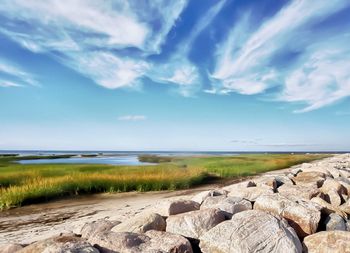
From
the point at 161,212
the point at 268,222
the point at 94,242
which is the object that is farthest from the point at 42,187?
the point at 268,222

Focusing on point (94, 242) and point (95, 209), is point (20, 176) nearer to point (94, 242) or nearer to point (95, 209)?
point (95, 209)

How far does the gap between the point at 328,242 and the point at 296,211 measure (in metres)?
1.19

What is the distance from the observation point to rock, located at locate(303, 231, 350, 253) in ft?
18.5

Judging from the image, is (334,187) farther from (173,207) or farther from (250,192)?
(173,207)

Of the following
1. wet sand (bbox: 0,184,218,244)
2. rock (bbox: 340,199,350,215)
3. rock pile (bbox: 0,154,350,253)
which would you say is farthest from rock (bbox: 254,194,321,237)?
wet sand (bbox: 0,184,218,244)

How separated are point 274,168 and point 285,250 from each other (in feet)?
118

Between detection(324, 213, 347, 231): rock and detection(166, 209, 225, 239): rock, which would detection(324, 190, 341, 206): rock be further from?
detection(166, 209, 225, 239): rock

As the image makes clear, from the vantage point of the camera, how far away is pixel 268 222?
595 centimetres

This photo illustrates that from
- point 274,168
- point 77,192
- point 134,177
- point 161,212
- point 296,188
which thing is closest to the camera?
point 161,212

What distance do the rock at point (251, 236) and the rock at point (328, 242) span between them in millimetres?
317

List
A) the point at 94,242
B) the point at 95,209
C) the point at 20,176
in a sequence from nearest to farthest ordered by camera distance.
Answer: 1. the point at 94,242
2. the point at 95,209
3. the point at 20,176

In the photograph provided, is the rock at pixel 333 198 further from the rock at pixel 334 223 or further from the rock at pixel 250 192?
the rock at pixel 334 223

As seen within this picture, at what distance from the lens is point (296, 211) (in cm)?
700

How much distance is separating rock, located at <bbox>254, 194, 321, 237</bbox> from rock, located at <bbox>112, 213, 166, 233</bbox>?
251 centimetres
